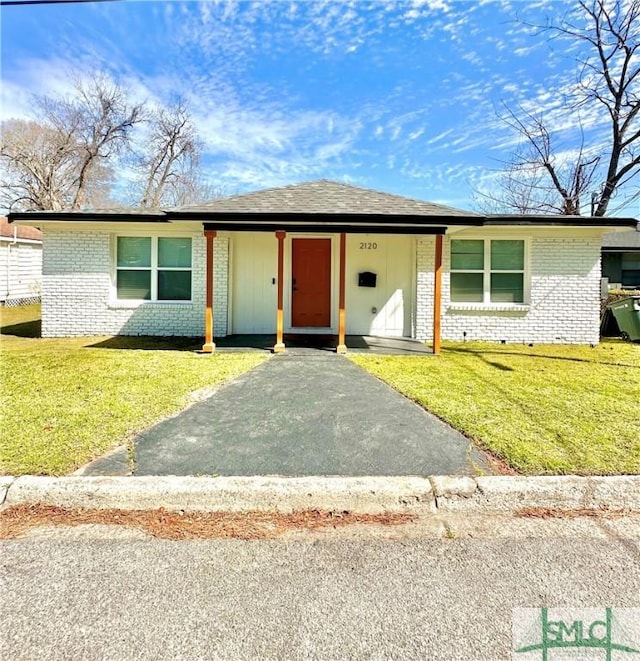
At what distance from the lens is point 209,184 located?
38.6 metres

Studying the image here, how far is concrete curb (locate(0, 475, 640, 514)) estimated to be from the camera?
295 centimetres

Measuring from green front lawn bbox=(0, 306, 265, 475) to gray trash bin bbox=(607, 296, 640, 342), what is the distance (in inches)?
370

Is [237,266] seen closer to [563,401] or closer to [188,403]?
[188,403]

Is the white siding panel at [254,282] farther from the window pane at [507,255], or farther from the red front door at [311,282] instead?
the window pane at [507,255]

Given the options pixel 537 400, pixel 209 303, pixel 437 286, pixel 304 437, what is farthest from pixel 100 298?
pixel 537 400

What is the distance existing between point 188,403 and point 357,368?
302cm

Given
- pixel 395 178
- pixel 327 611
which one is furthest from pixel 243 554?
pixel 395 178

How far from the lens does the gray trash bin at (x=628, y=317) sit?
34.4ft

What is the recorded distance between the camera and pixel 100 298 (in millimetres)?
10578

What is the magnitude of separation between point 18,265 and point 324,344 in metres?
17.7

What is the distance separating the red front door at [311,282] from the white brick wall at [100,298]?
1.75m

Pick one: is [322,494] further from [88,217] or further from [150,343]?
[88,217]

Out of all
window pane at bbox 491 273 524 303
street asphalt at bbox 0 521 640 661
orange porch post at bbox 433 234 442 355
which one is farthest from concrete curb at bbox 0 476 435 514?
window pane at bbox 491 273 524 303

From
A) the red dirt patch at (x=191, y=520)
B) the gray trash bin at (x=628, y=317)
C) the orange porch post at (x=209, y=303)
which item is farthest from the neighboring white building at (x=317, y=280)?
the red dirt patch at (x=191, y=520)
